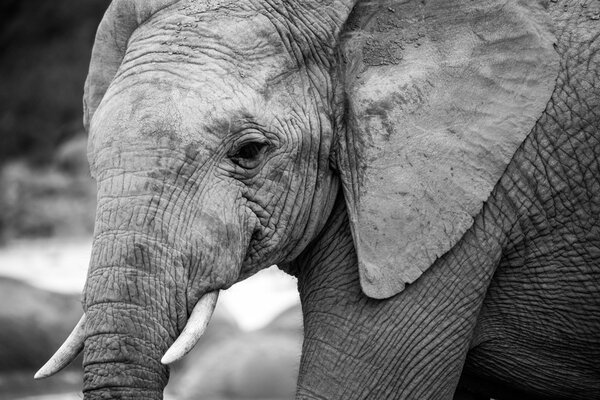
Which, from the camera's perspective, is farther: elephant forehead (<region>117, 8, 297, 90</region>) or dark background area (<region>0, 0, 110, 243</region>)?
dark background area (<region>0, 0, 110, 243</region>)

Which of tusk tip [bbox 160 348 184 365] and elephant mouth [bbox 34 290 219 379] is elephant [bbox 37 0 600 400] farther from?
tusk tip [bbox 160 348 184 365]

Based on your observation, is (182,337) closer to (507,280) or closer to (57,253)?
(507,280)

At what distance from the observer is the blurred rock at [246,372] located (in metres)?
10.3

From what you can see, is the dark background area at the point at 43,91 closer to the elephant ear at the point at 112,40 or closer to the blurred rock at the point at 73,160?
the blurred rock at the point at 73,160

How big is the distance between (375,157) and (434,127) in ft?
0.79

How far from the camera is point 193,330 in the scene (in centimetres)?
395

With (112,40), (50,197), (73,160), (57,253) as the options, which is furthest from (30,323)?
(112,40)

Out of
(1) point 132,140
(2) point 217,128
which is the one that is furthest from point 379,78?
(1) point 132,140

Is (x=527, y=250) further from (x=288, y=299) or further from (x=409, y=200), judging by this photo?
(x=288, y=299)

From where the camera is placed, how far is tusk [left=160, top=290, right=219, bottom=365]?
3845 mm

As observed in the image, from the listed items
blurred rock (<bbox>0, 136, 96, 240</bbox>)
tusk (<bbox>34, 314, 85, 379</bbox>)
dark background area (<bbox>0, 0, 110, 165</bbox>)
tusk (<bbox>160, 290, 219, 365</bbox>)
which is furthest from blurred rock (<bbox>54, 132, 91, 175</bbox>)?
tusk (<bbox>160, 290, 219, 365</bbox>)

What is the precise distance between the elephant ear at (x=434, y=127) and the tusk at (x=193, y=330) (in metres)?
0.57

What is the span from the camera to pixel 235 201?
13.5 ft

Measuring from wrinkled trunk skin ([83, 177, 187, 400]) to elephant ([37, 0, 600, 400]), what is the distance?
6 cm
